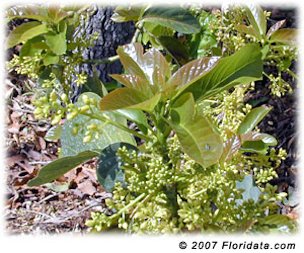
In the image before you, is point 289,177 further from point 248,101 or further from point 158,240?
point 158,240

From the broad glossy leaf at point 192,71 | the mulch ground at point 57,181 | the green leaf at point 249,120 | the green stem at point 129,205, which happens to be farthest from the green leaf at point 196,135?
the mulch ground at point 57,181

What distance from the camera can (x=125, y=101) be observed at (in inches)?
37.9

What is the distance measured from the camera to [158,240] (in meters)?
1.07

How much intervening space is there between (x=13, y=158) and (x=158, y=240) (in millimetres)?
1676

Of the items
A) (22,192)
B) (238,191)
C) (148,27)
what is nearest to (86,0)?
(148,27)

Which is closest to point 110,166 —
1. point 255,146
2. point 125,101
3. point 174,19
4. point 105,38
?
point 125,101

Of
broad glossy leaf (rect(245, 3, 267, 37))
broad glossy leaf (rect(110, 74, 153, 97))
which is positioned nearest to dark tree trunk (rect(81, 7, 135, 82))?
broad glossy leaf (rect(245, 3, 267, 37))

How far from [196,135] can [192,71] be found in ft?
0.44

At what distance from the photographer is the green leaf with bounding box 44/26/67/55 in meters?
1.45

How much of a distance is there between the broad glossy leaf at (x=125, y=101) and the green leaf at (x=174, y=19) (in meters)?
0.47

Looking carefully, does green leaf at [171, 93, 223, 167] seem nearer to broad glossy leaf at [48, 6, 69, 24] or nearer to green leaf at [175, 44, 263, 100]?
green leaf at [175, 44, 263, 100]

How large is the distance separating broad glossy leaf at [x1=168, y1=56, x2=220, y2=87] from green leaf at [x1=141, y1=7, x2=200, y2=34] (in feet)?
1.30

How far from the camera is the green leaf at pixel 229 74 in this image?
1066 millimetres

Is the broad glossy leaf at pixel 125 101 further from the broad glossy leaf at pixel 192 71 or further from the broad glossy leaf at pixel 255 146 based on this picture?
the broad glossy leaf at pixel 255 146
